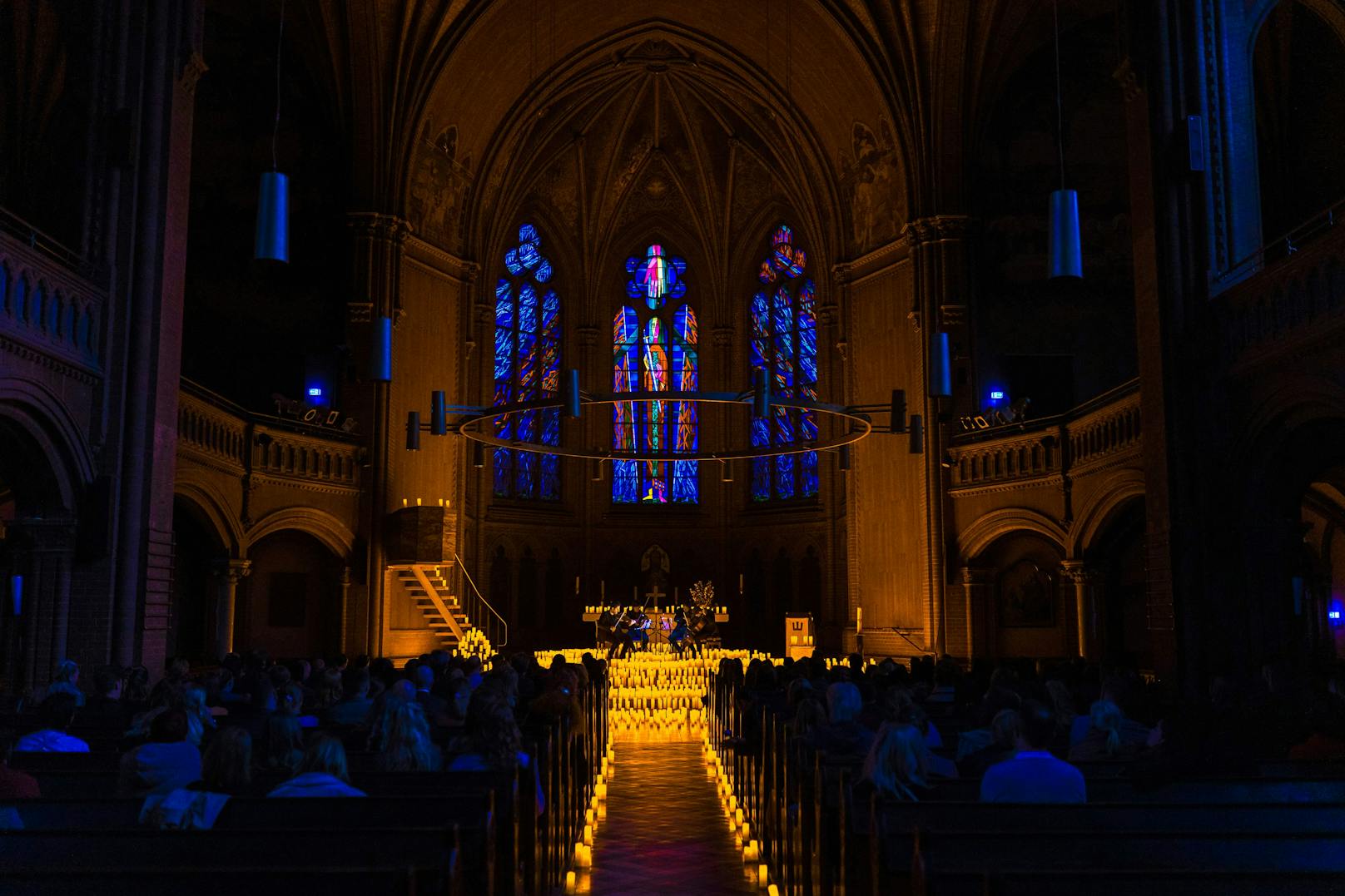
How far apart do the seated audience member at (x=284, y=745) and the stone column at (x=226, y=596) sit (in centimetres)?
1584

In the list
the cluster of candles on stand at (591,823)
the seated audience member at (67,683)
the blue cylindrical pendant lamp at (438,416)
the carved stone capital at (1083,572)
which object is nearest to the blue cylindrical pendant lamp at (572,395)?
the blue cylindrical pendant lamp at (438,416)

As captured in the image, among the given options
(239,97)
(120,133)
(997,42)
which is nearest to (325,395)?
(239,97)

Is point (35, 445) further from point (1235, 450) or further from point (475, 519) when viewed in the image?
point (475, 519)

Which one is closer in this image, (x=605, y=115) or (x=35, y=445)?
(x=35, y=445)

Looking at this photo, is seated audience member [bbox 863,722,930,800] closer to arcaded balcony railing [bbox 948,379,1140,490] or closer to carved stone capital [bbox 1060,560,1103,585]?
arcaded balcony railing [bbox 948,379,1140,490]

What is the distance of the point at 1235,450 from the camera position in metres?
14.6

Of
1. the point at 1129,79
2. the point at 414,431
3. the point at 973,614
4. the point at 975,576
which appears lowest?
the point at 973,614

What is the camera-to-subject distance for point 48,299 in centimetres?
1364

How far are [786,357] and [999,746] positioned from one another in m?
27.8

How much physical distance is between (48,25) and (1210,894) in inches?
815

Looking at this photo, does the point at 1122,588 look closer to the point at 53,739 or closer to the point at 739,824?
the point at 739,824

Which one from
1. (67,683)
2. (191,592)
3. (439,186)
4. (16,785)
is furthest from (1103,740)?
(439,186)

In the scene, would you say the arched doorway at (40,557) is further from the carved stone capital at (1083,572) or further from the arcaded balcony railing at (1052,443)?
the carved stone capital at (1083,572)

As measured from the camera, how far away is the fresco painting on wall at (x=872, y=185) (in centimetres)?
2672
